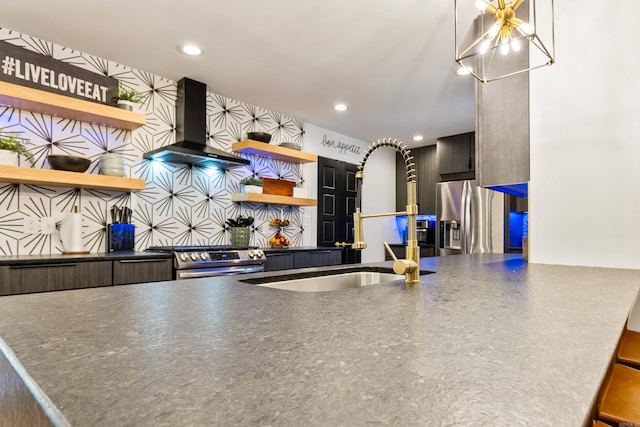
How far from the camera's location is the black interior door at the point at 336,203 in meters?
4.98

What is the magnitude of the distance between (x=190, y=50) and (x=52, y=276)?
188 cm

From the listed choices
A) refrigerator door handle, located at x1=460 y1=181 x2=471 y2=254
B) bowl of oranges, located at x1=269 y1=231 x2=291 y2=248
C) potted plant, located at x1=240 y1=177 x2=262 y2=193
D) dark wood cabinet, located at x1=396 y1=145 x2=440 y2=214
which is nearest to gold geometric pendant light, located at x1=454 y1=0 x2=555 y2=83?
potted plant, located at x1=240 y1=177 x2=262 y2=193

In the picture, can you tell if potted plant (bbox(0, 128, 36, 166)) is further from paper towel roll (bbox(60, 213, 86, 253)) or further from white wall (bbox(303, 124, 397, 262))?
white wall (bbox(303, 124, 397, 262))

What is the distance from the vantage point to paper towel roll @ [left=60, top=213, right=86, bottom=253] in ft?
8.91

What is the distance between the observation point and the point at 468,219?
4910 mm

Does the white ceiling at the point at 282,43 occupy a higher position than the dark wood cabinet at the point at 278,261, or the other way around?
the white ceiling at the point at 282,43

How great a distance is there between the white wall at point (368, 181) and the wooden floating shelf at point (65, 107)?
234 centimetres

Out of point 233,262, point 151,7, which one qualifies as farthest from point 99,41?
point 233,262

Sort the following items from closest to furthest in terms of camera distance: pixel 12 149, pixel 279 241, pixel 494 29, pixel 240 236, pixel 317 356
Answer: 1. pixel 317 356
2. pixel 494 29
3. pixel 12 149
4. pixel 240 236
5. pixel 279 241

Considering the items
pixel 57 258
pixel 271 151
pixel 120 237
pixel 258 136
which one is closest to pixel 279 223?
pixel 271 151

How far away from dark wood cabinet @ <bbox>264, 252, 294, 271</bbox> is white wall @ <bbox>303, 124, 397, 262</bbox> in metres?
0.94

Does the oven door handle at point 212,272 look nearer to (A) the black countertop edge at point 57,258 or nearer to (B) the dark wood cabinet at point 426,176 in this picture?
(A) the black countertop edge at point 57,258

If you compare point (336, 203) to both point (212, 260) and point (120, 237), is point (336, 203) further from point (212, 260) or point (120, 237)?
point (120, 237)

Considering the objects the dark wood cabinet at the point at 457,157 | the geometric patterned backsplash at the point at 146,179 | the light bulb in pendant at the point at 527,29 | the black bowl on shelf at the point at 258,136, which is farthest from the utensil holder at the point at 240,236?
the dark wood cabinet at the point at 457,157
